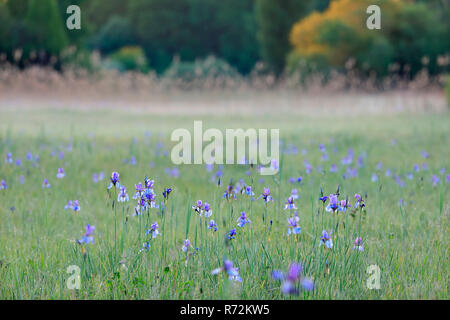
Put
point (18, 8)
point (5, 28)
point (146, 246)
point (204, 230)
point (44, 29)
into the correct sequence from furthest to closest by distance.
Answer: point (18, 8), point (44, 29), point (5, 28), point (204, 230), point (146, 246)

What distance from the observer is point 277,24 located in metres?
27.8

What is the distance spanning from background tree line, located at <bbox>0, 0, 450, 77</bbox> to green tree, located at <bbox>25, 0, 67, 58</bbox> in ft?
0.12

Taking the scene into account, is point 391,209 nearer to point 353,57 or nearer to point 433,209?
point 433,209

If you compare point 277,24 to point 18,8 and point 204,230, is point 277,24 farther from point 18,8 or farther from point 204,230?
point 204,230

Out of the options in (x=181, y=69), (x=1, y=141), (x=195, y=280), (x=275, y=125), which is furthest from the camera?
(x=181, y=69)

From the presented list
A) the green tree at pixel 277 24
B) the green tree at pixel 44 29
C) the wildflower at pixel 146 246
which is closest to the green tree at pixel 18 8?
the green tree at pixel 44 29

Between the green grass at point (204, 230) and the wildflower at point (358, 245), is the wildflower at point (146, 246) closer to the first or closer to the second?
the green grass at point (204, 230)

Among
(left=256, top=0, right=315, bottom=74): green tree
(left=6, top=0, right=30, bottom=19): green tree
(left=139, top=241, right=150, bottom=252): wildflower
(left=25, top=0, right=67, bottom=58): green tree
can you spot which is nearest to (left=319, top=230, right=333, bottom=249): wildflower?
(left=139, top=241, right=150, bottom=252): wildflower

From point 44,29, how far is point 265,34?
11.9 m

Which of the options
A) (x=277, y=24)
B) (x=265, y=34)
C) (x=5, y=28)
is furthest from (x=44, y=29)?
(x=277, y=24)

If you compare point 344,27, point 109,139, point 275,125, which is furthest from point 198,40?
point 109,139

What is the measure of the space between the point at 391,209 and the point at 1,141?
17.0ft

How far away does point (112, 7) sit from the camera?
40500mm
